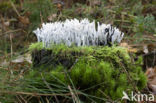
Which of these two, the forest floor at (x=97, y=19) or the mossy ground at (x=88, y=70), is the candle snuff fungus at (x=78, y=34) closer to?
the mossy ground at (x=88, y=70)

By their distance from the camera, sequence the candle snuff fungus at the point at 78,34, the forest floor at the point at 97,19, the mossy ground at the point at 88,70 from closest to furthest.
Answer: the mossy ground at the point at 88,70
the candle snuff fungus at the point at 78,34
the forest floor at the point at 97,19

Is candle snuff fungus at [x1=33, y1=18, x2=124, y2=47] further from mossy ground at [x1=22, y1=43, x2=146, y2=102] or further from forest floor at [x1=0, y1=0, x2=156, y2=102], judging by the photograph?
forest floor at [x1=0, y1=0, x2=156, y2=102]

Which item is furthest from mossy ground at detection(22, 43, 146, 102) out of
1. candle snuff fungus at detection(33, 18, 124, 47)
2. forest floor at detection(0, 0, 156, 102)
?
forest floor at detection(0, 0, 156, 102)

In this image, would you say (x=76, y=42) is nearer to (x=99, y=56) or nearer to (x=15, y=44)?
(x=99, y=56)

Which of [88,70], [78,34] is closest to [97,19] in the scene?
[78,34]

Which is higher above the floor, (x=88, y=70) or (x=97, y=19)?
(x=97, y=19)

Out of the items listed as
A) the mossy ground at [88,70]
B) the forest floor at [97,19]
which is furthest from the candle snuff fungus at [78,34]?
the forest floor at [97,19]

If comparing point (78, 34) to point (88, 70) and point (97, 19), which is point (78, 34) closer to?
point (88, 70)
